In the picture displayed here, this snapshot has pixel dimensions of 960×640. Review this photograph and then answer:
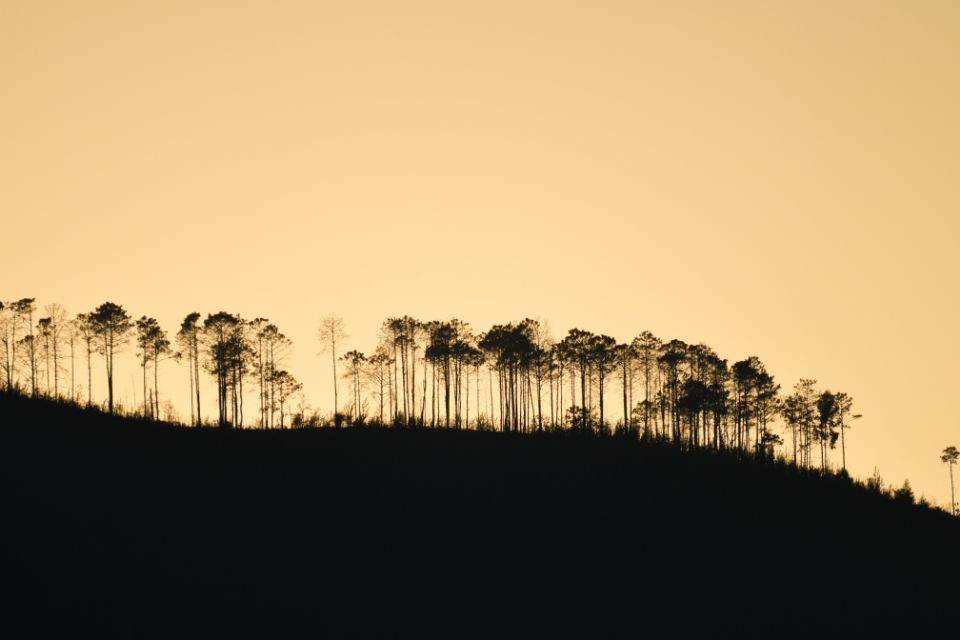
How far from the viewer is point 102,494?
35625mm

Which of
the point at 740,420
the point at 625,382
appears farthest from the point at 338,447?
the point at 740,420

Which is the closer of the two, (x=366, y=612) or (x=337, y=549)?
(x=366, y=612)

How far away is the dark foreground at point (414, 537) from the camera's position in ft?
105

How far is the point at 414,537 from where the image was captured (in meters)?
42.9

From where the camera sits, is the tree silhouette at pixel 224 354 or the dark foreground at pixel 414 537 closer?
the dark foreground at pixel 414 537

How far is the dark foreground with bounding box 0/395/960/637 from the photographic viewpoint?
32156 mm

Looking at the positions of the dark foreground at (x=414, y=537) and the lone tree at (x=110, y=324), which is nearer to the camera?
the dark foreground at (x=414, y=537)

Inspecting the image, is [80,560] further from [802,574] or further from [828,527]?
[828,527]

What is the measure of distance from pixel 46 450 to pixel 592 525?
80.8 ft

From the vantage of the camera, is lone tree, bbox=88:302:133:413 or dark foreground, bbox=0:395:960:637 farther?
lone tree, bbox=88:302:133:413

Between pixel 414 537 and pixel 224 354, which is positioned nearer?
pixel 414 537

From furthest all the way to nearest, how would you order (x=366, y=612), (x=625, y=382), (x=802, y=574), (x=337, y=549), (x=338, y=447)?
(x=625, y=382)
(x=338, y=447)
(x=802, y=574)
(x=337, y=549)
(x=366, y=612)

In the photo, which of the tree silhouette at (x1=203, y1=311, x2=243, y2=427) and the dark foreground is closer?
the dark foreground

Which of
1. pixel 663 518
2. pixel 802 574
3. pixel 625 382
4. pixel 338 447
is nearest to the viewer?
pixel 802 574
